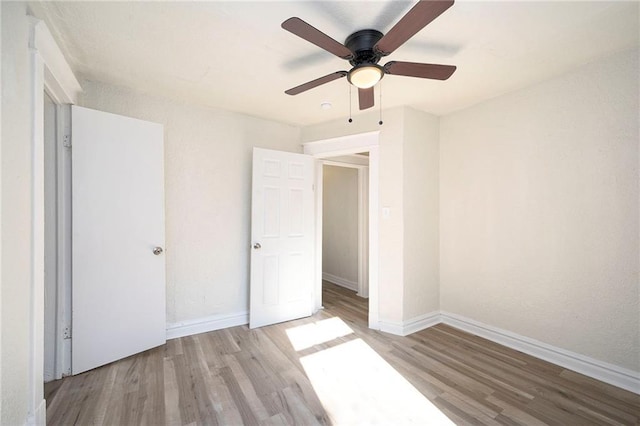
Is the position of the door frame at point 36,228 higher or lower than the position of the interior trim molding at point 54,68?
lower

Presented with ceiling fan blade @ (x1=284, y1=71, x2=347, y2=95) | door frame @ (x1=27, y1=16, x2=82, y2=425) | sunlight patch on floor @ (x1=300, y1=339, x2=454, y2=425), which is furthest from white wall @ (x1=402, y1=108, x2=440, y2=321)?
door frame @ (x1=27, y1=16, x2=82, y2=425)

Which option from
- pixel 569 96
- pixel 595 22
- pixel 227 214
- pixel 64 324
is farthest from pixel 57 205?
pixel 569 96

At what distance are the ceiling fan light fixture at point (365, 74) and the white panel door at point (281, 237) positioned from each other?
1.70 meters

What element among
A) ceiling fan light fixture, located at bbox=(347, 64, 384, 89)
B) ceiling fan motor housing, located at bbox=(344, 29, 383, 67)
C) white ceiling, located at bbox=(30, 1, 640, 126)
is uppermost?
white ceiling, located at bbox=(30, 1, 640, 126)

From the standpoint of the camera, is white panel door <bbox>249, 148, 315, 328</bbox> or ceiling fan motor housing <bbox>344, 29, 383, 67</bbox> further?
white panel door <bbox>249, 148, 315, 328</bbox>

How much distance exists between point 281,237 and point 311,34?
2300mm

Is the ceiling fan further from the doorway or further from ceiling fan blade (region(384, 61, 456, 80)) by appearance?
the doorway

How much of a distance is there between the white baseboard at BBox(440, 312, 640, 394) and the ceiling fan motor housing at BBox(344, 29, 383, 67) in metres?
2.79

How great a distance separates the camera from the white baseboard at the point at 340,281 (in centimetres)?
464

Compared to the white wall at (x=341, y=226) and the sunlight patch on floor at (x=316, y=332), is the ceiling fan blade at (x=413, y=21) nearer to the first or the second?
the sunlight patch on floor at (x=316, y=332)

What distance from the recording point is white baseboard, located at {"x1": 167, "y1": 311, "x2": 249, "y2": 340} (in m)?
2.80

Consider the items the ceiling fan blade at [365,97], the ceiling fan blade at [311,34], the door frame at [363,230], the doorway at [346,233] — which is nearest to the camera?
the ceiling fan blade at [311,34]

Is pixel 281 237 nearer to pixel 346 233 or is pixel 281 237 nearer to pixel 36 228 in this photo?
pixel 346 233

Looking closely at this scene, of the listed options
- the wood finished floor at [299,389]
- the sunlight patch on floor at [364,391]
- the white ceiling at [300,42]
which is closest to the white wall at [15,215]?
the white ceiling at [300,42]
